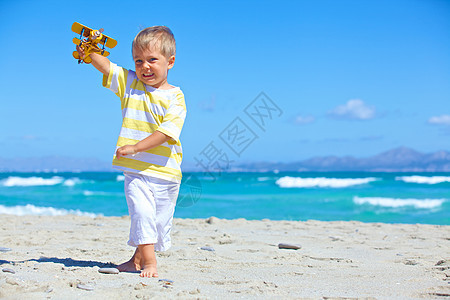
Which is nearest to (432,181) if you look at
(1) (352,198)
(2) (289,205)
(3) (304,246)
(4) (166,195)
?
(1) (352,198)

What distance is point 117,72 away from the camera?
2.80 m

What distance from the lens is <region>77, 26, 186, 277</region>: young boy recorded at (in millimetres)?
2688

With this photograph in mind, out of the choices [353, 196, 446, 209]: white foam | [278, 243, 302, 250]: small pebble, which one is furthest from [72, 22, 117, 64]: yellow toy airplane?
[353, 196, 446, 209]: white foam

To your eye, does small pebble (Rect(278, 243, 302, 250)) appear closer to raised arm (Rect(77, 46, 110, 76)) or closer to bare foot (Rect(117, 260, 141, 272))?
bare foot (Rect(117, 260, 141, 272))

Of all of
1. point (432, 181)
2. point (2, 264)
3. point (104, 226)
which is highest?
point (432, 181)

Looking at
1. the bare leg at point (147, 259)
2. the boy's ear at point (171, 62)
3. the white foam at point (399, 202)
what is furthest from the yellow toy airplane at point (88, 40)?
the white foam at point (399, 202)

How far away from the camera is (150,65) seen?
9.04 feet

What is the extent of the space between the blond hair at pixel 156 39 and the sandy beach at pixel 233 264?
4.82ft

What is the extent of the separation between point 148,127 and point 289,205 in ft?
33.4

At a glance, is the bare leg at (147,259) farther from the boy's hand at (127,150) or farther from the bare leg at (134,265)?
the boy's hand at (127,150)

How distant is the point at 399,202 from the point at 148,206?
12.4 meters

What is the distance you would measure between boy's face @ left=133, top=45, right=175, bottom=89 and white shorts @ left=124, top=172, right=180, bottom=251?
64cm

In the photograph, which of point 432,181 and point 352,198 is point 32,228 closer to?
point 352,198

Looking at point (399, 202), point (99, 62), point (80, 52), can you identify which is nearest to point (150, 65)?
point (99, 62)
